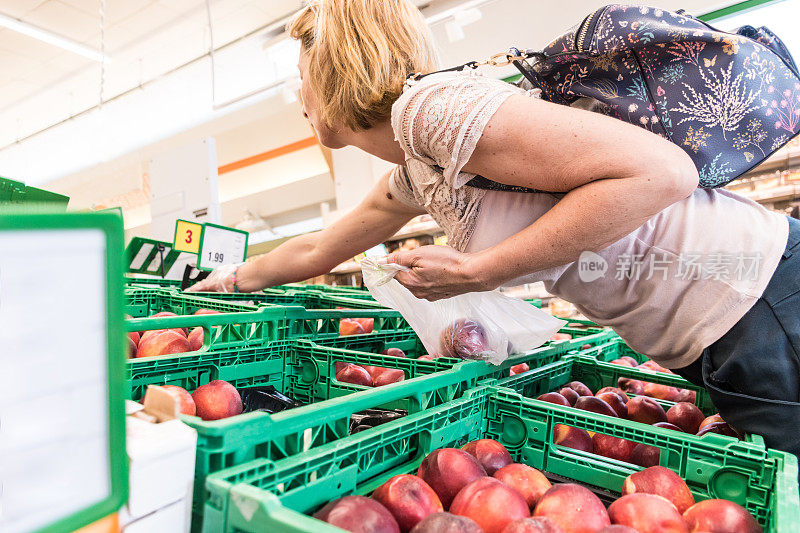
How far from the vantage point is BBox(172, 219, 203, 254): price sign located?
82.7 inches

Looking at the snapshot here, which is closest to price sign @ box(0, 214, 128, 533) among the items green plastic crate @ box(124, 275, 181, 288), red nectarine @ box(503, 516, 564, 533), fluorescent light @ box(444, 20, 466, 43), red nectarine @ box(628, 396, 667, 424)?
red nectarine @ box(503, 516, 564, 533)

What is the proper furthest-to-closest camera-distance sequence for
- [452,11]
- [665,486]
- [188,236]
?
[452,11], [188,236], [665,486]

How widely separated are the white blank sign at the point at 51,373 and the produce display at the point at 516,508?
1.01 feet

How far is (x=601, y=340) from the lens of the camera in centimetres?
213

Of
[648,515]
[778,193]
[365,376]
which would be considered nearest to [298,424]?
[648,515]

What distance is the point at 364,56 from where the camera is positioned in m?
1.01

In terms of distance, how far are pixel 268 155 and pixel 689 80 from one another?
836 centimetres

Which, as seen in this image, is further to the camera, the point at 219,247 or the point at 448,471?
the point at 219,247

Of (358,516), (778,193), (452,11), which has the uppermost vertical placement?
(452,11)

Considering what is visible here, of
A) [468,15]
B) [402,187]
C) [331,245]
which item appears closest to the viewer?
[402,187]

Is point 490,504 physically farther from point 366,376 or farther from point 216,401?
point 366,376

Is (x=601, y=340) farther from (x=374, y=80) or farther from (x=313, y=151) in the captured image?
(x=313, y=151)

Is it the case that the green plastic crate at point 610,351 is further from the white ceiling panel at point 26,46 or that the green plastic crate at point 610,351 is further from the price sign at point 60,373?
the white ceiling panel at point 26,46

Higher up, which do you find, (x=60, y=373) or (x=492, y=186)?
(x=492, y=186)
